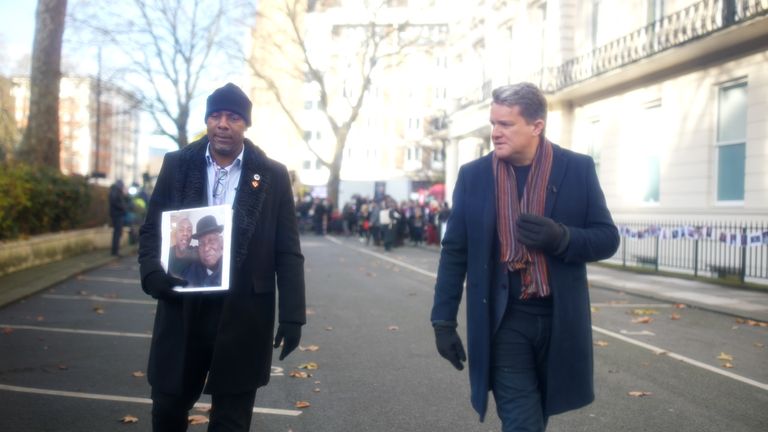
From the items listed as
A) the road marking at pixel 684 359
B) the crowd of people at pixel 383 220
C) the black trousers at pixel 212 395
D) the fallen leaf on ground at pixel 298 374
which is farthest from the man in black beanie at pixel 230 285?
the crowd of people at pixel 383 220

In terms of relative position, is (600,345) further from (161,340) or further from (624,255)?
(624,255)

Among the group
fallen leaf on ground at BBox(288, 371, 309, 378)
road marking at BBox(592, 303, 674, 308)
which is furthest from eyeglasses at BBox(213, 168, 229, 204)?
road marking at BBox(592, 303, 674, 308)

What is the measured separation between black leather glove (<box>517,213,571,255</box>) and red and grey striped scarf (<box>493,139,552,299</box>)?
0.10 metres

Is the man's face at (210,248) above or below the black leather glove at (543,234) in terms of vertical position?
below

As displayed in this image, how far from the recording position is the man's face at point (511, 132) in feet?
12.3

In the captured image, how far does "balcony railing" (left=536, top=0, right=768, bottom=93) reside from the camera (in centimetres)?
1845

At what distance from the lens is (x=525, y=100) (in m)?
3.74

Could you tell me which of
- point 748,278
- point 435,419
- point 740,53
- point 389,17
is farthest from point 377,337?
point 389,17

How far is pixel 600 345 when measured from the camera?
373 inches

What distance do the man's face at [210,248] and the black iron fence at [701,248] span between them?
14548mm

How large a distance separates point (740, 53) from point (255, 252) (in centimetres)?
1764

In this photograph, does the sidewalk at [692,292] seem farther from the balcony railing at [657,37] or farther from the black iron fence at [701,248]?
the balcony railing at [657,37]

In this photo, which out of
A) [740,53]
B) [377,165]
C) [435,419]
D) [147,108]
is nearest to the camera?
[435,419]

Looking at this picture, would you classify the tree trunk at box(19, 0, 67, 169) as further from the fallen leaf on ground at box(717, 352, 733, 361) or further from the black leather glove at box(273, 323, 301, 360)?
the black leather glove at box(273, 323, 301, 360)
